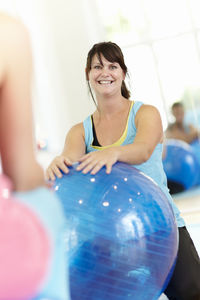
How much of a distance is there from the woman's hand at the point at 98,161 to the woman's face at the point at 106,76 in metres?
0.50

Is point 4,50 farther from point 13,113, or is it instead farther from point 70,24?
point 70,24

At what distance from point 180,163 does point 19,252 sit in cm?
396

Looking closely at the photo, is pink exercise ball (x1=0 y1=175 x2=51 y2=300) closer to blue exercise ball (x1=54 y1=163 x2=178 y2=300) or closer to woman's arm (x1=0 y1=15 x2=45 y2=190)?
woman's arm (x1=0 y1=15 x2=45 y2=190)

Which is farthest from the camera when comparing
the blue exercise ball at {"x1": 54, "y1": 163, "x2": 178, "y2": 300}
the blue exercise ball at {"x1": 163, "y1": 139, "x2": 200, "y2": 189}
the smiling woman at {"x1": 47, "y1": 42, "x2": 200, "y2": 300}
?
the blue exercise ball at {"x1": 163, "y1": 139, "x2": 200, "y2": 189}

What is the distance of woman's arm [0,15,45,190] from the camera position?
79cm

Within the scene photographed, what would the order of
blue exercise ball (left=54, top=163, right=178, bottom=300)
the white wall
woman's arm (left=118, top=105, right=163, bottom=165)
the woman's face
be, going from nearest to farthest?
blue exercise ball (left=54, top=163, right=178, bottom=300) → woman's arm (left=118, top=105, right=163, bottom=165) → the woman's face → the white wall

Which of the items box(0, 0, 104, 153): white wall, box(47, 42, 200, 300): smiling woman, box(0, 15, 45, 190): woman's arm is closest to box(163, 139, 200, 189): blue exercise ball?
box(0, 0, 104, 153): white wall

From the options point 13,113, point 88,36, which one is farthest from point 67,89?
point 13,113

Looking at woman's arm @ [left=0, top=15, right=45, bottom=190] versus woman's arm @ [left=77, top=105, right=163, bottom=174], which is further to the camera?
woman's arm @ [left=77, top=105, right=163, bottom=174]

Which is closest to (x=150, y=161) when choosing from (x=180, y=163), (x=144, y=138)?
(x=144, y=138)

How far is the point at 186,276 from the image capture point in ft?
6.16

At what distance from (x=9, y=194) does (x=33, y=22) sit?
4256mm

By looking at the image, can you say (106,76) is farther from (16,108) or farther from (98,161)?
(16,108)

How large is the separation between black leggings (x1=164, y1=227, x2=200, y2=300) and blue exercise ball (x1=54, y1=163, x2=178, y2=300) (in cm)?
31
